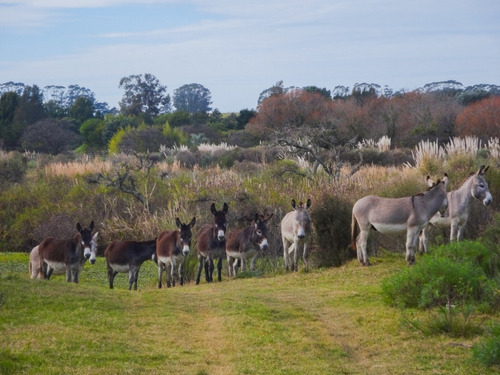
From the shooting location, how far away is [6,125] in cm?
7588

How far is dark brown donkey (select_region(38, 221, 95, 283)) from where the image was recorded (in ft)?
61.6

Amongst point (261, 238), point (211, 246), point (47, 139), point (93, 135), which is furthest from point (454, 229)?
point (93, 135)

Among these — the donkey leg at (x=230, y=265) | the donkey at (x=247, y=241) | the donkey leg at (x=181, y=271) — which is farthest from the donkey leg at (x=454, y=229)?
the donkey leg at (x=181, y=271)

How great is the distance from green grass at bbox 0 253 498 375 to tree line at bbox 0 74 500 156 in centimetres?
2947

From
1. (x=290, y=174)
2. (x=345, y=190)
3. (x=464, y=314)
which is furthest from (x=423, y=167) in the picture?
(x=464, y=314)

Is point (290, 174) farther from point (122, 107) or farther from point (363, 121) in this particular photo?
point (122, 107)

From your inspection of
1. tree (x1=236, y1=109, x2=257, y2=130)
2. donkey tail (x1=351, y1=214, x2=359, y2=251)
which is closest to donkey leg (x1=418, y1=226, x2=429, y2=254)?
donkey tail (x1=351, y1=214, x2=359, y2=251)

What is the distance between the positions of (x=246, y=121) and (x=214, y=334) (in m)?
77.0

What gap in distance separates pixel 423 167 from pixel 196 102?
133m

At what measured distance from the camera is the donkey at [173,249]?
19250 mm

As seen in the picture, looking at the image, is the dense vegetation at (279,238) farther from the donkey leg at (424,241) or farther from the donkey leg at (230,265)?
the donkey leg at (230,265)

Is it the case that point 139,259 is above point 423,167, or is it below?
below

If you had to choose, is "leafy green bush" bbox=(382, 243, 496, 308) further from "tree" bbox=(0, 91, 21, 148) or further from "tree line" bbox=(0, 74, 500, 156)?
"tree" bbox=(0, 91, 21, 148)

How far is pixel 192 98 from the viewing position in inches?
6147
